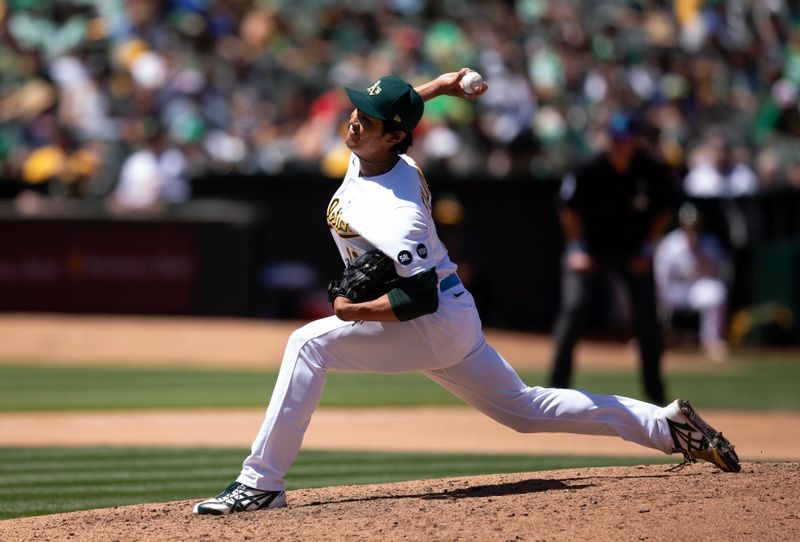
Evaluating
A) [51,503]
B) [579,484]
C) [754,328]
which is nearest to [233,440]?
[51,503]

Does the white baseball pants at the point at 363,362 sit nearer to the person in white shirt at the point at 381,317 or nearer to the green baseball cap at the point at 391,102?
the person in white shirt at the point at 381,317

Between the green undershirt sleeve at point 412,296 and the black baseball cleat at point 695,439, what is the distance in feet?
4.35

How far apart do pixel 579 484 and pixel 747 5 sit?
51.8ft

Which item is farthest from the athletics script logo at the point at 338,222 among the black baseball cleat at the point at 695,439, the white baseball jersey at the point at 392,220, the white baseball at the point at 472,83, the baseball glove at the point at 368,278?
the black baseball cleat at the point at 695,439

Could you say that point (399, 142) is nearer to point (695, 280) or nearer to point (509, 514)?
point (509, 514)

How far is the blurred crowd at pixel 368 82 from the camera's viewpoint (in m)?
17.4

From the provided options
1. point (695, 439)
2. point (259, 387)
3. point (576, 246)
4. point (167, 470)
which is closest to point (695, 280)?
point (259, 387)

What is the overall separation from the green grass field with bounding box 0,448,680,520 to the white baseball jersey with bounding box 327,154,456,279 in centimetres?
186

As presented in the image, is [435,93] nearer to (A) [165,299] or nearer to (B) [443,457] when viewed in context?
(B) [443,457]

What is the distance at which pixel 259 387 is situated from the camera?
41.7 ft

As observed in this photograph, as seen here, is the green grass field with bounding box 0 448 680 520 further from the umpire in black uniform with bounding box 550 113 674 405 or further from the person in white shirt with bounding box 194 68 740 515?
the umpire in black uniform with bounding box 550 113 674 405

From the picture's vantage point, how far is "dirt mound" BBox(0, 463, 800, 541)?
15.9 feet

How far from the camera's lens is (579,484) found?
5.79m

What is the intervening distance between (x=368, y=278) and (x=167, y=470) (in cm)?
286
